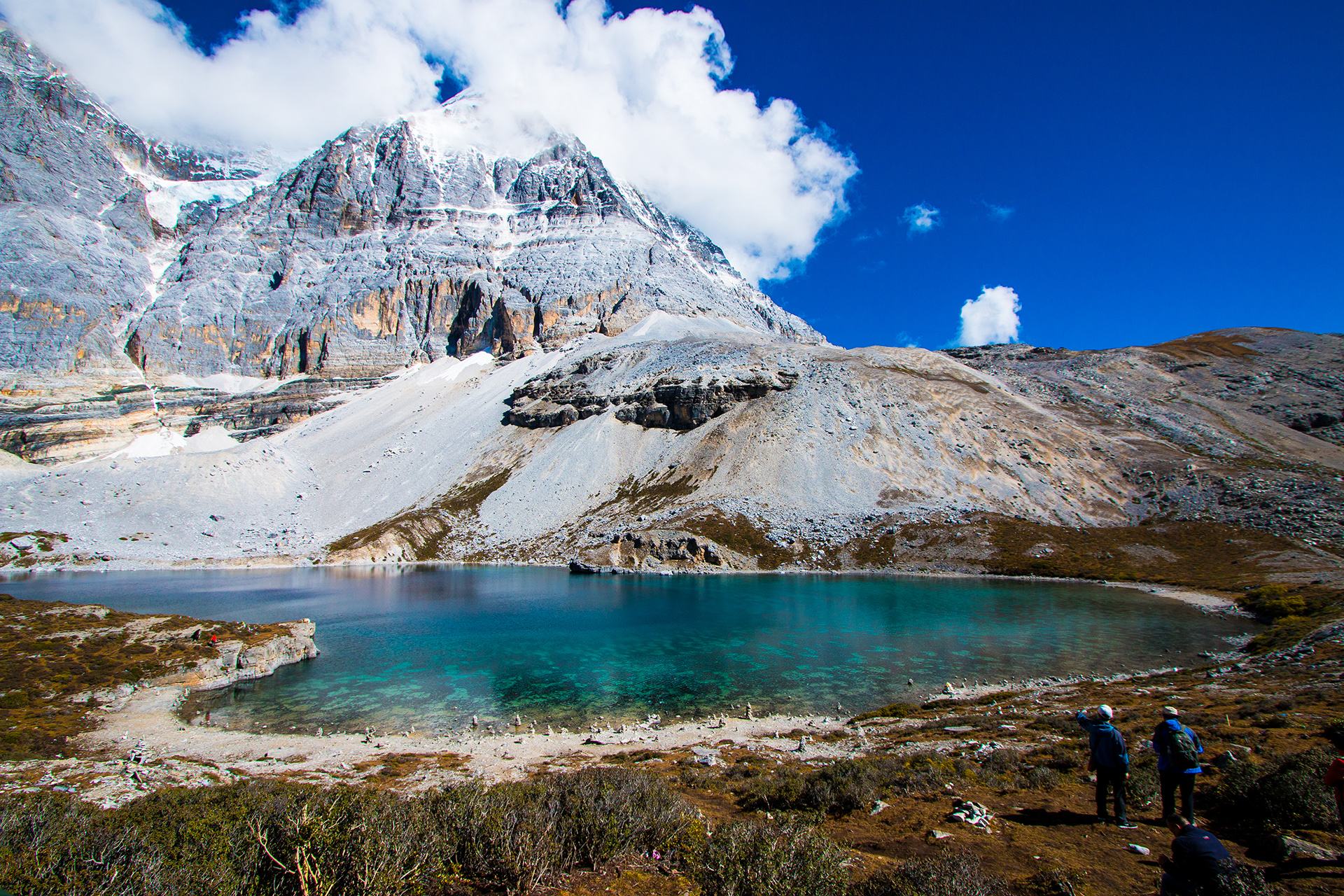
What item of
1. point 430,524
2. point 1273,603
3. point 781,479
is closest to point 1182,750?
point 1273,603

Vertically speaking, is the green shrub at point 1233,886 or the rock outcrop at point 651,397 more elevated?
the rock outcrop at point 651,397

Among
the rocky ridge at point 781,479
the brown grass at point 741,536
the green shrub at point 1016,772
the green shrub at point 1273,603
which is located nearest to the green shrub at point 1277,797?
the green shrub at point 1016,772

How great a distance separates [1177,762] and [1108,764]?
0.94m

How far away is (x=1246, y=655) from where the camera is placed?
29.8 meters

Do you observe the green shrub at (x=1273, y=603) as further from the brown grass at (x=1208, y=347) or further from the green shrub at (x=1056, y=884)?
the brown grass at (x=1208, y=347)

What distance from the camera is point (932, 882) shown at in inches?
246

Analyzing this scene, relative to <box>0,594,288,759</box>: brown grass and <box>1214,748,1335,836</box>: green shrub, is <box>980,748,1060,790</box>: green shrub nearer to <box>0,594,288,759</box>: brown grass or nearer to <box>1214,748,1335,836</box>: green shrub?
<box>1214,748,1335,836</box>: green shrub

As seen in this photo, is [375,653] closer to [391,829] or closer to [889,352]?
[391,829]

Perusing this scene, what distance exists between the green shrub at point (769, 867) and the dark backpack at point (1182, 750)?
660 cm

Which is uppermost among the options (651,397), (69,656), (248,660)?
(651,397)

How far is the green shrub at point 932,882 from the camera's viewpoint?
20.2 ft

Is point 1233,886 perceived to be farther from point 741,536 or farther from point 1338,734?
point 741,536

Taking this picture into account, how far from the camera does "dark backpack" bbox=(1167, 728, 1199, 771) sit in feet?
31.4

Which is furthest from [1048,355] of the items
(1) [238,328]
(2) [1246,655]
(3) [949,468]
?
(1) [238,328]
